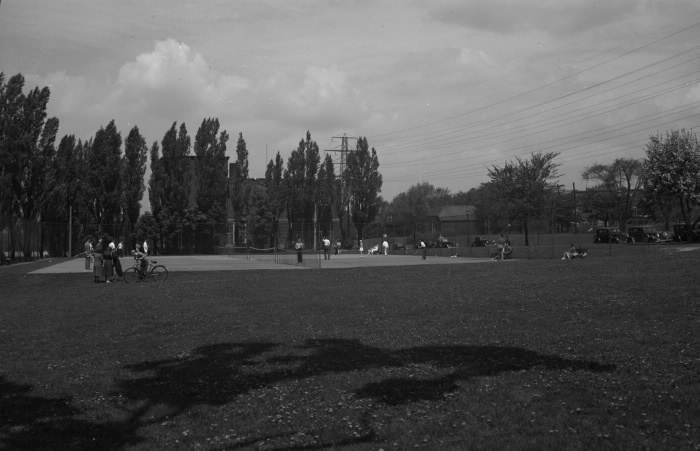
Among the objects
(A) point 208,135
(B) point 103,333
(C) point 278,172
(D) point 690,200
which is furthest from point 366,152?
(B) point 103,333

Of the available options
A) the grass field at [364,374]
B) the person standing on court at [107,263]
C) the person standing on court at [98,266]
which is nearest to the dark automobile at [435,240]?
the person standing on court at [107,263]

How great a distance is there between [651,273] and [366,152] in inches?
2505

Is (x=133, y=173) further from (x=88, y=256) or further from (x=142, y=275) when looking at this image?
(x=142, y=275)

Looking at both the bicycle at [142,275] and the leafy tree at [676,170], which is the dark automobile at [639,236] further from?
the bicycle at [142,275]

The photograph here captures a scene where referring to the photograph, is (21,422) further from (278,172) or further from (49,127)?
(278,172)

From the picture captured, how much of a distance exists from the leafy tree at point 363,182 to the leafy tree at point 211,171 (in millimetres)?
16558

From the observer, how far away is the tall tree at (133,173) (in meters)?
66.5

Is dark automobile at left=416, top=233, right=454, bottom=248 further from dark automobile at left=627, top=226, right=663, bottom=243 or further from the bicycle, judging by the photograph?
the bicycle

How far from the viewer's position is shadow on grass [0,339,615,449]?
6.22 metres

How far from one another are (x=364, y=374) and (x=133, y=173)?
209ft

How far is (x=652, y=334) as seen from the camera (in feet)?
33.1

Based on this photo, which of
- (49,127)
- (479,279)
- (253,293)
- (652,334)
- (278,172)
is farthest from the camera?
(278,172)

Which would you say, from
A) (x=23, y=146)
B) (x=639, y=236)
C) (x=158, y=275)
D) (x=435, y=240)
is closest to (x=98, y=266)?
(x=158, y=275)

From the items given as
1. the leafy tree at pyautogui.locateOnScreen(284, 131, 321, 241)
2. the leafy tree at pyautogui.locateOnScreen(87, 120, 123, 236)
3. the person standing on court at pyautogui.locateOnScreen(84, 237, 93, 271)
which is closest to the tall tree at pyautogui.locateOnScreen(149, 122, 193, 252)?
the leafy tree at pyautogui.locateOnScreen(87, 120, 123, 236)
